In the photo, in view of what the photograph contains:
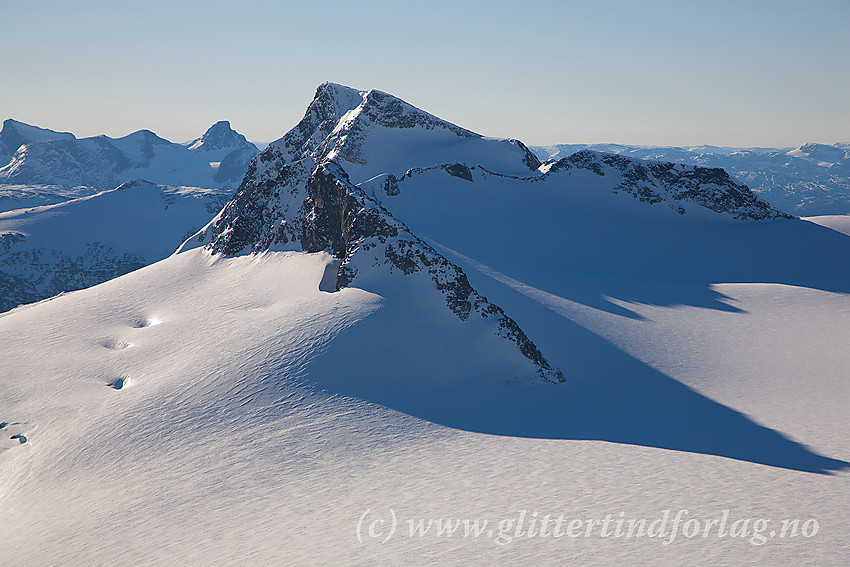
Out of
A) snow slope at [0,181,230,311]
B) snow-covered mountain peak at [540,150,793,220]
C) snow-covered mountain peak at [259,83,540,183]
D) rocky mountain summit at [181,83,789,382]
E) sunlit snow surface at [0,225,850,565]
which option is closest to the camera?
sunlit snow surface at [0,225,850,565]

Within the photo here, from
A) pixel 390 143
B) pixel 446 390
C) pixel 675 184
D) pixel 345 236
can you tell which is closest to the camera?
pixel 446 390

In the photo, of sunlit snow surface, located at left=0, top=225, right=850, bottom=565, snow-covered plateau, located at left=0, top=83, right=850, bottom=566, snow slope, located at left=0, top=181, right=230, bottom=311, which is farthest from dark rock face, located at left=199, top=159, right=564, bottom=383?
snow slope, located at left=0, top=181, right=230, bottom=311

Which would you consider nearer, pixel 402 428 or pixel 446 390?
pixel 402 428

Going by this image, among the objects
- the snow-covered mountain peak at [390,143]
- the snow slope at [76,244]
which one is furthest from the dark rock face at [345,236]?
the snow slope at [76,244]

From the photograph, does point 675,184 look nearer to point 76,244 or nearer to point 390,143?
point 390,143

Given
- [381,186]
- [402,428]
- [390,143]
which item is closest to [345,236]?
[381,186]

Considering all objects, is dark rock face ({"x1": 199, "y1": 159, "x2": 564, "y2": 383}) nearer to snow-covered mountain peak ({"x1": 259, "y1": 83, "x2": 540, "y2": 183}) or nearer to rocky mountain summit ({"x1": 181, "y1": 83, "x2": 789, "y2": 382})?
rocky mountain summit ({"x1": 181, "y1": 83, "x2": 789, "y2": 382})
